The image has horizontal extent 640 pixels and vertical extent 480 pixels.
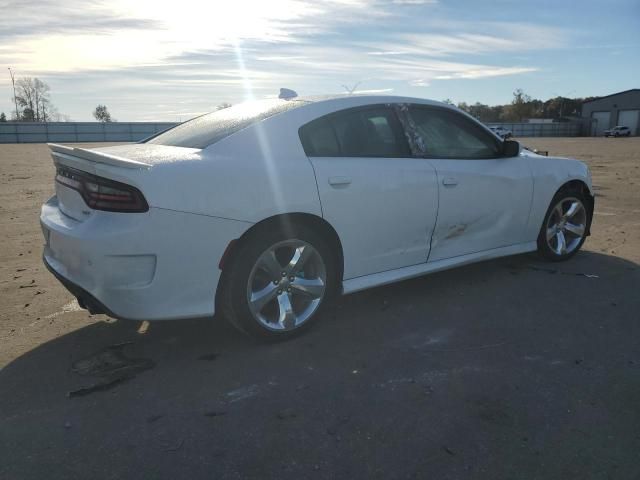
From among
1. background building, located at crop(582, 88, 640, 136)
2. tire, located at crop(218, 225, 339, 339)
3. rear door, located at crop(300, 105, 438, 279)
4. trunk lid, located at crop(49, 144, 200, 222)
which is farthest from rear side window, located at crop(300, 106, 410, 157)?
background building, located at crop(582, 88, 640, 136)

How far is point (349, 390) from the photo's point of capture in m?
2.94

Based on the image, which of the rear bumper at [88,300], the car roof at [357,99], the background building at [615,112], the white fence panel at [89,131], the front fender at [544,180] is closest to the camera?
the rear bumper at [88,300]

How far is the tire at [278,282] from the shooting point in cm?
326

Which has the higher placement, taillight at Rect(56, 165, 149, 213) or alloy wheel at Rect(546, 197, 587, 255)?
taillight at Rect(56, 165, 149, 213)

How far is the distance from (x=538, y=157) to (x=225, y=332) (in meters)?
3.29

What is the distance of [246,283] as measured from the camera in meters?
3.28

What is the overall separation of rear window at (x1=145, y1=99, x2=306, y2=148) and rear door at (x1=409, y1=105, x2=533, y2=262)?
3.62 feet

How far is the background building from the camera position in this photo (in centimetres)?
7231

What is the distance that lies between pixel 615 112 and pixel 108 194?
3353 inches

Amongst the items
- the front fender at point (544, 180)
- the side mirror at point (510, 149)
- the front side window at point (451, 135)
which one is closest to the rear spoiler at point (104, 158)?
the front side window at point (451, 135)

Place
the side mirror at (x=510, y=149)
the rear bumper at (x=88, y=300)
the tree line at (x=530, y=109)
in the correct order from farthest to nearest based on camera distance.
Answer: the tree line at (x=530, y=109) < the side mirror at (x=510, y=149) < the rear bumper at (x=88, y=300)

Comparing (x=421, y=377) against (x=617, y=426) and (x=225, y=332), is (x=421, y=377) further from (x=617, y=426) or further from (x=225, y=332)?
(x=225, y=332)

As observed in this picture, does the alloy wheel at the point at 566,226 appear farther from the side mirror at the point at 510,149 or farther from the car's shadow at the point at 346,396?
the car's shadow at the point at 346,396

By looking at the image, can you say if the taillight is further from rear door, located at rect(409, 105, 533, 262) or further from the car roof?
rear door, located at rect(409, 105, 533, 262)
